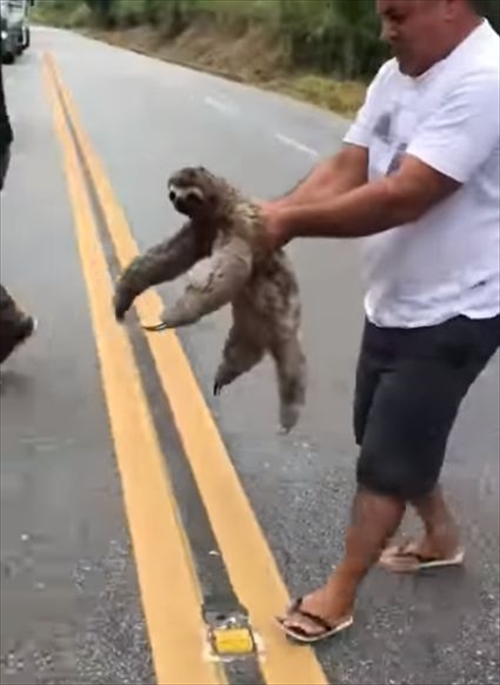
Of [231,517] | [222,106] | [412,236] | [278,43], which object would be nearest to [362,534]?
[412,236]

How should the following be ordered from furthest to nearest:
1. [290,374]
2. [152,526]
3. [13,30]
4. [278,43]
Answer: [278,43] → [13,30] → [152,526] → [290,374]

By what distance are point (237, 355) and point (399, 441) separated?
0.52 metres

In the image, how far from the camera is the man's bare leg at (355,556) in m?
4.46

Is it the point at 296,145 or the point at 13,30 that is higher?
the point at 296,145

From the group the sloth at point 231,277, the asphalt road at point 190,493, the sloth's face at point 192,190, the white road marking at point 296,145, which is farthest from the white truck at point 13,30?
the sloth's face at point 192,190

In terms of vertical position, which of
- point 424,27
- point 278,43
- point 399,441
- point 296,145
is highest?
point 424,27

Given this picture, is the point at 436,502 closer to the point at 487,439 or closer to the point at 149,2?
the point at 487,439

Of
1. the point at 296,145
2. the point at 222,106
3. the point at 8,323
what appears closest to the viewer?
the point at 8,323

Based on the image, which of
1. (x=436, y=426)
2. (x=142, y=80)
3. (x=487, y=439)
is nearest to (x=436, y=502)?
(x=436, y=426)

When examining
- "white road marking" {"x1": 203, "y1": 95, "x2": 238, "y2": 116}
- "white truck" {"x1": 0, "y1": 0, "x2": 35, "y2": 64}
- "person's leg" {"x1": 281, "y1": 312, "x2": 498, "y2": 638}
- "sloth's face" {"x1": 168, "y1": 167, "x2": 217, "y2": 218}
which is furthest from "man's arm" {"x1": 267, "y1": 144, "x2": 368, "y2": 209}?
"white truck" {"x1": 0, "y1": 0, "x2": 35, "y2": 64}

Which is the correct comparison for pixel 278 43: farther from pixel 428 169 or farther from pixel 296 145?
Answer: pixel 428 169

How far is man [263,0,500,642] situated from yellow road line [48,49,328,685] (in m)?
0.11

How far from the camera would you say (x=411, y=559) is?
514cm

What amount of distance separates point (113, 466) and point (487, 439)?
1.61 metres
